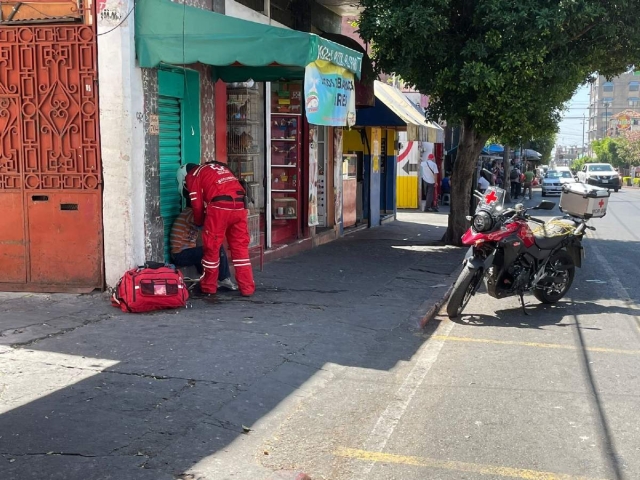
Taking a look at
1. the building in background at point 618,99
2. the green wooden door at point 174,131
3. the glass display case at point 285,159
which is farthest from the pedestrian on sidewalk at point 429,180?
the building in background at point 618,99

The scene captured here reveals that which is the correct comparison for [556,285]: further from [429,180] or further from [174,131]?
[429,180]

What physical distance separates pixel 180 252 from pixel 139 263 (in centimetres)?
81

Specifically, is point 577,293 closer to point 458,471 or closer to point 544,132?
→ point 544,132

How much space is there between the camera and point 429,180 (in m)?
25.0

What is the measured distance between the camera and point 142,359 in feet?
20.3

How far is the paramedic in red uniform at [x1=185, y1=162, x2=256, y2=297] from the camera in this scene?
8.58 m

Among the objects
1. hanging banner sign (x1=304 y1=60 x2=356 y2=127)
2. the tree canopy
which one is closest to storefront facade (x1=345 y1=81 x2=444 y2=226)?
the tree canopy

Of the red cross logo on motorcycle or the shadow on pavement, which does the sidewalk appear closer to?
the shadow on pavement

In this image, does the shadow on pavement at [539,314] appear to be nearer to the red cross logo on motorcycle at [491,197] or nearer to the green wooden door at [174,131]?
the red cross logo on motorcycle at [491,197]

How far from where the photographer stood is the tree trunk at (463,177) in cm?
1462

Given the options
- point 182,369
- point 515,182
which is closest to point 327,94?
point 182,369

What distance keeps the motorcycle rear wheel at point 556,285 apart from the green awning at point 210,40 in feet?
12.6

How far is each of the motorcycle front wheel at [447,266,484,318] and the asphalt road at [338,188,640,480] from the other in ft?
0.57

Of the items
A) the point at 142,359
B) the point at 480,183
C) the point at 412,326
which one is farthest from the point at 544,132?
the point at 480,183
